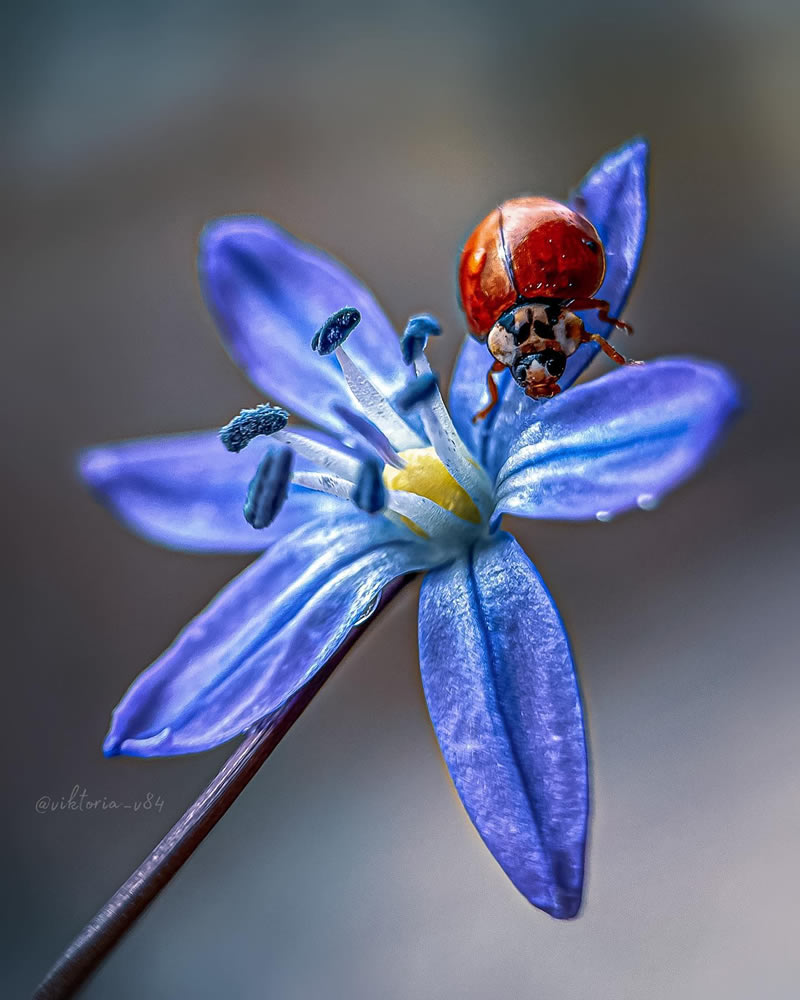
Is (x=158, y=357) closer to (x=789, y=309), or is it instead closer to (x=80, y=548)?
(x=80, y=548)

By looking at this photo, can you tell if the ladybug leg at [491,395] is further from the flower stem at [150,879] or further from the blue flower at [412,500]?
the flower stem at [150,879]

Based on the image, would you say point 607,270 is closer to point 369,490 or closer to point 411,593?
point 369,490

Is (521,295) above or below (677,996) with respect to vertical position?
above

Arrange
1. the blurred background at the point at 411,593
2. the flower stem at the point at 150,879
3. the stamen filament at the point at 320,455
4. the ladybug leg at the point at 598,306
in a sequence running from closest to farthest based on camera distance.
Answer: the flower stem at the point at 150,879, the ladybug leg at the point at 598,306, the stamen filament at the point at 320,455, the blurred background at the point at 411,593

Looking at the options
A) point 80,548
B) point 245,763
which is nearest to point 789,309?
point 80,548

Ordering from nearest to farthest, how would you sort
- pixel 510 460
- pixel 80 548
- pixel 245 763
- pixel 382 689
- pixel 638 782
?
1. pixel 245 763
2. pixel 510 460
3. pixel 638 782
4. pixel 382 689
5. pixel 80 548

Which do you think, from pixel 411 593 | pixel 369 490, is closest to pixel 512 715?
pixel 369 490

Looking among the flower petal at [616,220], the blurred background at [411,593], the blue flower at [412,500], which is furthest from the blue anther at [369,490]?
the blurred background at [411,593]

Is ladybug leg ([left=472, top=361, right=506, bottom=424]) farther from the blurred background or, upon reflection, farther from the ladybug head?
the blurred background
